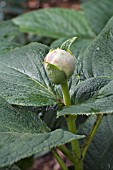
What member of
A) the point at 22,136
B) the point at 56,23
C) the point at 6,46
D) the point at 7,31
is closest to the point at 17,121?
the point at 22,136

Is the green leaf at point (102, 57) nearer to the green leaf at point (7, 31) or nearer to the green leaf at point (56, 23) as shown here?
the green leaf at point (7, 31)

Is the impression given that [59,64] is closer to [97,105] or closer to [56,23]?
[97,105]

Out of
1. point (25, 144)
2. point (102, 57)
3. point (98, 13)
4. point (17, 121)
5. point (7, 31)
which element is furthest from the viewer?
point (98, 13)

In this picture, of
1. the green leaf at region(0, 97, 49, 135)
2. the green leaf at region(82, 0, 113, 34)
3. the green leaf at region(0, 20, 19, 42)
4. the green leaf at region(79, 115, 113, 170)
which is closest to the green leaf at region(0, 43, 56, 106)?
the green leaf at region(0, 97, 49, 135)

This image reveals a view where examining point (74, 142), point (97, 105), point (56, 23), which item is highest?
point (97, 105)

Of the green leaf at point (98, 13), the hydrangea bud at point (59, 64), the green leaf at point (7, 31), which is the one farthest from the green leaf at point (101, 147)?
the green leaf at point (98, 13)
